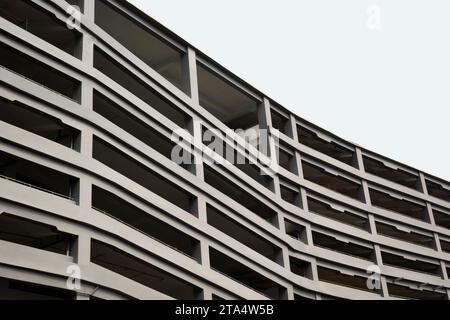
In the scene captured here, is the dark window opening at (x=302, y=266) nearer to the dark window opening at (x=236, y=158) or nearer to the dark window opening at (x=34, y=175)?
the dark window opening at (x=236, y=158)

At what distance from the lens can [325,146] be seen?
4328 centimetres

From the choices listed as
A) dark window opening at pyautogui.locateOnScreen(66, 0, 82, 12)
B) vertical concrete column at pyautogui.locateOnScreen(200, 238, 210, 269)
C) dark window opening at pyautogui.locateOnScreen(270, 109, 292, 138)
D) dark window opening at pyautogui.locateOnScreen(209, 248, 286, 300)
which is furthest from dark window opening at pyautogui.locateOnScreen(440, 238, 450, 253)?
dark window opening at pyautogui.locateOnScreen(66, 0, 82, 12)

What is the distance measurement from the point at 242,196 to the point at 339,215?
31.4ft

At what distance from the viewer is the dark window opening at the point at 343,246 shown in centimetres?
3941

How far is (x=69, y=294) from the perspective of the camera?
23.8m

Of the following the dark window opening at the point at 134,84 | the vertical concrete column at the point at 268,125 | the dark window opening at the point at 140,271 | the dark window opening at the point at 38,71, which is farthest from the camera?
the vertical concrete column at the point at 268,125

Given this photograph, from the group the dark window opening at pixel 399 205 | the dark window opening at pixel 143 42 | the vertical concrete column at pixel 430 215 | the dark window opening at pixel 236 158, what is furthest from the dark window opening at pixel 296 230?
the vertical concrete column at pixel 430 215

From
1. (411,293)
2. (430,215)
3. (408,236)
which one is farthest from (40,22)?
(430,215)

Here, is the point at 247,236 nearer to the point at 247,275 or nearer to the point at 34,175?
the point at 247,275

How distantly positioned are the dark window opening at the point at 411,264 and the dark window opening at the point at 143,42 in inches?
750
